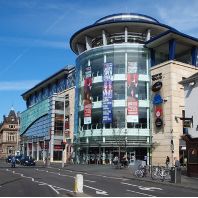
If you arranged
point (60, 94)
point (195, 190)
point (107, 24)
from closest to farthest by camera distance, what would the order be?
point (195, 190) < point (107, 24) < point (60, 94)

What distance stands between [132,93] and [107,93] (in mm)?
4125

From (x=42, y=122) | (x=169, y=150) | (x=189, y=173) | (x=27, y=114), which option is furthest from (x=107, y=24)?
(x=27, y=114)

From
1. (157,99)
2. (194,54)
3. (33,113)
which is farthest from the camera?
(33,113)

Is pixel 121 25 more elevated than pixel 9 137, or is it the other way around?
pixel 121 25

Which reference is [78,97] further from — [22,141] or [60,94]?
[22,141]

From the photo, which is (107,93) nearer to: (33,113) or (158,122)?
(158,122)

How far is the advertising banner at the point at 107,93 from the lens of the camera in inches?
2480

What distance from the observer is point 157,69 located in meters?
62.8

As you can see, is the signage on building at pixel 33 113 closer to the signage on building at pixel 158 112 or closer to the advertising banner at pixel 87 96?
the advertising banner at pixel 87 96

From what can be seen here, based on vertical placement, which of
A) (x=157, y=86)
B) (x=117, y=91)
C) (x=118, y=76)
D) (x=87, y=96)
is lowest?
(x=87, y=96)

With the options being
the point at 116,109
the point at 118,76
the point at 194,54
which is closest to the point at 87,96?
the point at 116,109

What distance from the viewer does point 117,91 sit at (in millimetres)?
63812

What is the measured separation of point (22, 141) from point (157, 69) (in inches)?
2244

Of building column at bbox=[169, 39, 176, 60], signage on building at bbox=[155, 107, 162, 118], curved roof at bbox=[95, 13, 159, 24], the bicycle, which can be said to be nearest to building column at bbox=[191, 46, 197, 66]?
building column at bbox=[169, 39, 176, 60]
